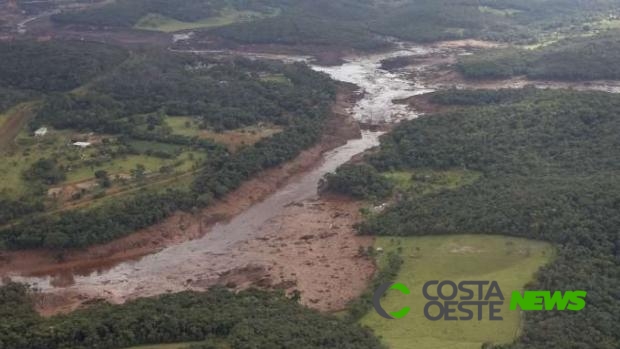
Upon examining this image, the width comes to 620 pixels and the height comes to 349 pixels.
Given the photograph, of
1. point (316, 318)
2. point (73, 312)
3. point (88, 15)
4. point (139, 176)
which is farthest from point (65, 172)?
point (88, 15)

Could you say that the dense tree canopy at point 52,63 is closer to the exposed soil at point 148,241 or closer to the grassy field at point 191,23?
the grassy field at point 191,23

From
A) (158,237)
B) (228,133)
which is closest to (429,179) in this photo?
(228,133)

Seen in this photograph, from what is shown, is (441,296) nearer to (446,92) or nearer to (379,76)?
(446,92)

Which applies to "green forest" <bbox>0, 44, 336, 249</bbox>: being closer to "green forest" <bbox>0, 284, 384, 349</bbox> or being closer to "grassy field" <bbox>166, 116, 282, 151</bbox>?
"grassy field" <bbox>166, 116, 282, 151</bbox>

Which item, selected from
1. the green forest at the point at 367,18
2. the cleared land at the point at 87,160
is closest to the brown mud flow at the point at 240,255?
the cleared land at the point at 87,160

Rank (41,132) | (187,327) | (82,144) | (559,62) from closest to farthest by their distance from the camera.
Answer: (187,327) → (82,144) → (41,132) → (559,62)

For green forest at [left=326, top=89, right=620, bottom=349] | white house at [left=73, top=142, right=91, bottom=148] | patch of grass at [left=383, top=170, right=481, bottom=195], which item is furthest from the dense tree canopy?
patch of grass at [left=383, top=170, right=481, bottom=195]

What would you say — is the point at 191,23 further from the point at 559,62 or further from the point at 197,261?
the point at 197,261

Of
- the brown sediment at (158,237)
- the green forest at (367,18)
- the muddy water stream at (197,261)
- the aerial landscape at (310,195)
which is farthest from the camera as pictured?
the green forest at (367,18)
